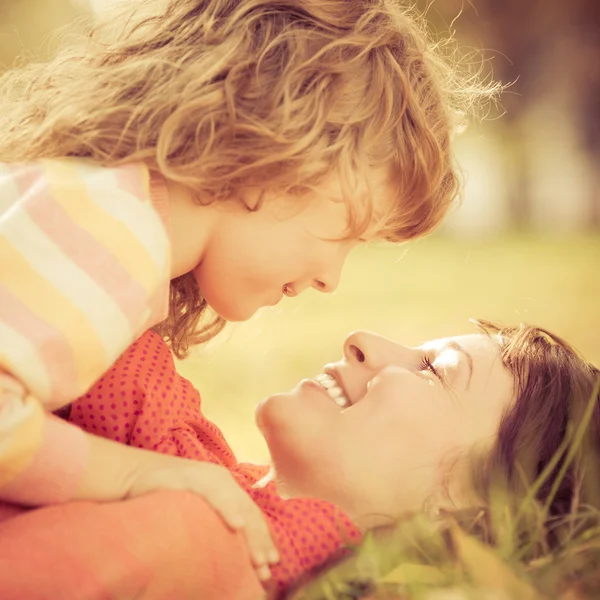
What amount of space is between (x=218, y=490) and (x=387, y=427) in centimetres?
38

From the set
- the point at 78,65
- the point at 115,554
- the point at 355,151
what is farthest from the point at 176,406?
the point at 78,65

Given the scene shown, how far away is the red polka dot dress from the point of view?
146 centimetres

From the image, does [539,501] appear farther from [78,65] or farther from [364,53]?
[78,65]

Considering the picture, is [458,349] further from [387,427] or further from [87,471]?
[87,471]

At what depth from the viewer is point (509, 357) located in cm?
171

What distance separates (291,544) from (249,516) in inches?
4.2

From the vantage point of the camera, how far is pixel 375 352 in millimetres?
1776

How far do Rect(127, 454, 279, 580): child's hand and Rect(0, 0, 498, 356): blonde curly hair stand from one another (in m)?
0.55

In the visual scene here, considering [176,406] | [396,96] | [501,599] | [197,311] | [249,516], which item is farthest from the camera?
[197,311]

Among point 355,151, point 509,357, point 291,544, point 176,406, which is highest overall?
point 355,151

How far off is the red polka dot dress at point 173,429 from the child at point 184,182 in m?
0.03

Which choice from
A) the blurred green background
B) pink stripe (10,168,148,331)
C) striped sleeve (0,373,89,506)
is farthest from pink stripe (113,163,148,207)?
the blurred green background

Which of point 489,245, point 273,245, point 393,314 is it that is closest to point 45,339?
point 273,245

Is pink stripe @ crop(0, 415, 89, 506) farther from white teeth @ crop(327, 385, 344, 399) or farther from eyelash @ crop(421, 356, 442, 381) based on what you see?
eyelash @ crop(421, 356, 442, 381)
